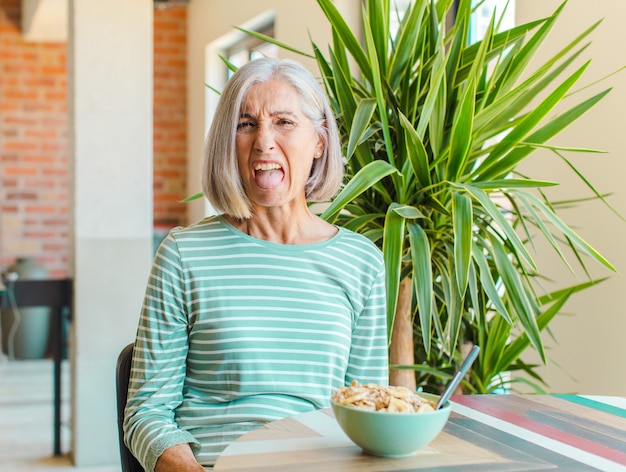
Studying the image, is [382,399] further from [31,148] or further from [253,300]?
[31,148]

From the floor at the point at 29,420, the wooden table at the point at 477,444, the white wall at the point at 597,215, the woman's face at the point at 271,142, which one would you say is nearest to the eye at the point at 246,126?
the woman's face at the point at 271,142

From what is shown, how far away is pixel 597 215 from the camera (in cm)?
246

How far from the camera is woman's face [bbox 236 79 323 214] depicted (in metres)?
1.64

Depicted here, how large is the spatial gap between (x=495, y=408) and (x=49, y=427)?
3.59 meters

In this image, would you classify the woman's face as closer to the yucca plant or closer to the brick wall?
the yucca plant

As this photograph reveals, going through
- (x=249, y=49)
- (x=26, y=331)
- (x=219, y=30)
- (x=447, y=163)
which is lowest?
(x=26, y=331)

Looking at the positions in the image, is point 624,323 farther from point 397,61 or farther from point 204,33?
point 204,33

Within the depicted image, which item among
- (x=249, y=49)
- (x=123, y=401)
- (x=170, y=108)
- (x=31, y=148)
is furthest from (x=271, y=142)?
(x=31, y=148)

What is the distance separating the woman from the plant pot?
5.07 meters

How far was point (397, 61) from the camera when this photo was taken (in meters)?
→ 2.30

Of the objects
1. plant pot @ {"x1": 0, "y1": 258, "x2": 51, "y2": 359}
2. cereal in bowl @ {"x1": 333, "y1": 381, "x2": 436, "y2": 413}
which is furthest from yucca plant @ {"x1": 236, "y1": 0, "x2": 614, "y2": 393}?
plant pot @ {"x1": 0, "y1": 258, "x2": 51, "y2": 359}

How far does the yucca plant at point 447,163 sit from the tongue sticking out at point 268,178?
301 mm

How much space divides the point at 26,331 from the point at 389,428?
231 inches

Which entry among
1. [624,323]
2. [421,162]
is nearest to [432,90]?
[421,162]
